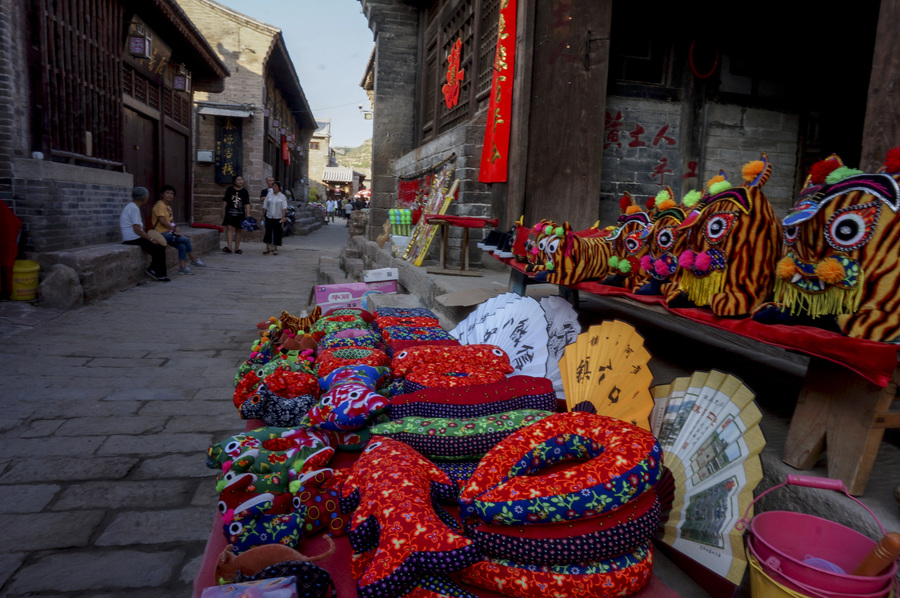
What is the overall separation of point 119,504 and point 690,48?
6474 millimetres

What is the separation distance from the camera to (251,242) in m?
16.3

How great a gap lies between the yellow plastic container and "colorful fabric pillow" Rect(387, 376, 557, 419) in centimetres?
611

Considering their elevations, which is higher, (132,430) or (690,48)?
(690,48)

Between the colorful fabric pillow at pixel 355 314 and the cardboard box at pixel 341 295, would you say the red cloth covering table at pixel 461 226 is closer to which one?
the cardboard box at pixel 341 295

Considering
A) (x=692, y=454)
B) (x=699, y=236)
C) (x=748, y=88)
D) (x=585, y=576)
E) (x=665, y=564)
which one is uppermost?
(x=748, y=88)

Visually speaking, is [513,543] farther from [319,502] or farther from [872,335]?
[872,335]

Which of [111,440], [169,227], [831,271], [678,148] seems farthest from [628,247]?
[169,227]

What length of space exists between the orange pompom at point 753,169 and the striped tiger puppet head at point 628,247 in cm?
55

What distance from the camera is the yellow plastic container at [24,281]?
6.30 metres

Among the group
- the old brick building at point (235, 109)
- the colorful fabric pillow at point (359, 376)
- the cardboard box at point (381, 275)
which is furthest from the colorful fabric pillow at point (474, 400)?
the old brick building at point (235, 109)

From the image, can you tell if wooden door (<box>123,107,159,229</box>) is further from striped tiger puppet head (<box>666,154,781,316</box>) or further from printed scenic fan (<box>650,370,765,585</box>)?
printed scenic fan (<box>650,370,765,585</box>)

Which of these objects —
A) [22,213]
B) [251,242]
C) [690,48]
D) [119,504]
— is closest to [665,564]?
[119,504]

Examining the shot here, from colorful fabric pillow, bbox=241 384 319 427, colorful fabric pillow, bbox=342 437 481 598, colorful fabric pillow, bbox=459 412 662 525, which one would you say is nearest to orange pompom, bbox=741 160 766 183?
colorful fabric pillow, bbox=459 412 662 525

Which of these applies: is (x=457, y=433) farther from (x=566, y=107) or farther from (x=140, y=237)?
(x=140, y=237)
